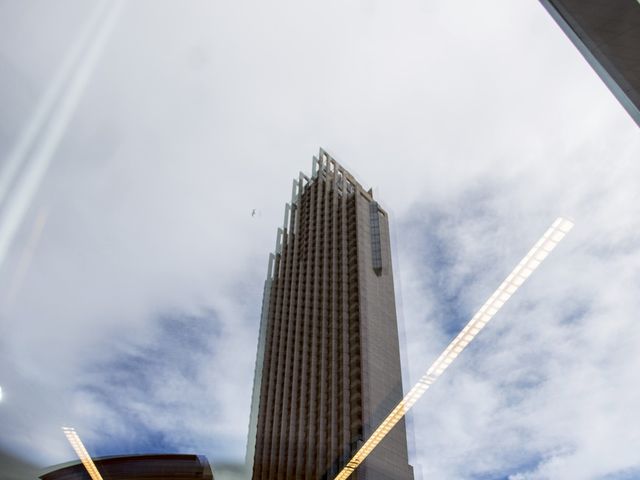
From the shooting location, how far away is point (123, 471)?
691 cm

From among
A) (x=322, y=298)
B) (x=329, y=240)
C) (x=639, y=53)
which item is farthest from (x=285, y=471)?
(x=639, y=53)

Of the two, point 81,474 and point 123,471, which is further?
point 123,471

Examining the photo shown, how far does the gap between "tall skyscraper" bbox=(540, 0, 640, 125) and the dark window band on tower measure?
33.2 m

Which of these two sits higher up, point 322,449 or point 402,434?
point 322,449

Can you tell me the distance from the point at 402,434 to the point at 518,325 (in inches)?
355

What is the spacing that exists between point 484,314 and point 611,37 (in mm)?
2534

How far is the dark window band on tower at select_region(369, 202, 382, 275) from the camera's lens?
37000 millimetres

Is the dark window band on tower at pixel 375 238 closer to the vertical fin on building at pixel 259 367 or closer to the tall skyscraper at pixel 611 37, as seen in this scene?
the vertical fin on building at pixel 259 367

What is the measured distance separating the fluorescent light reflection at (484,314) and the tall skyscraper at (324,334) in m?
19.2

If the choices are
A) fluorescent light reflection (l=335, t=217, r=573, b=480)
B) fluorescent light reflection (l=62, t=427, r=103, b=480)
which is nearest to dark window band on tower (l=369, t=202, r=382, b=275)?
fluorescent light reflection (l=335, t=217, r=573, b=480)

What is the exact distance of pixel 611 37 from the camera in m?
3.26

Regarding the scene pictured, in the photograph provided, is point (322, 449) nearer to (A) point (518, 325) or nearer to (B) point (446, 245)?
(B) point (446, 245)

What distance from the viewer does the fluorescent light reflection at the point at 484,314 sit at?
3.94 meters

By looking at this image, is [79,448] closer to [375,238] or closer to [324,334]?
[324,334]
